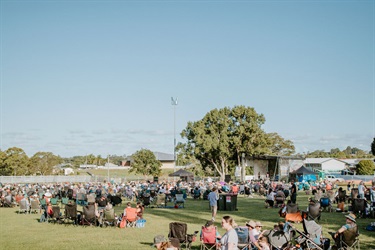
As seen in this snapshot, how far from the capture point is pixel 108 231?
52.9 ft

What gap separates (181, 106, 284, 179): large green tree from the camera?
5838 centimetres

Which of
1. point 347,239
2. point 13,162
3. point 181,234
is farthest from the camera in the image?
point 13,162

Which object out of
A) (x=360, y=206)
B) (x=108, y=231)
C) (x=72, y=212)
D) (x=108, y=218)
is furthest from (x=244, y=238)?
(x=360, y=206)

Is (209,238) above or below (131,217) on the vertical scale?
above

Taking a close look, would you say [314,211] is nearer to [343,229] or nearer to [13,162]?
[343,229]

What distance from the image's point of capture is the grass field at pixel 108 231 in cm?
1333

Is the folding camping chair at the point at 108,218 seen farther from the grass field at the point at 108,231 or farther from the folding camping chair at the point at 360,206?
the folding camping chair at the point at 360,206

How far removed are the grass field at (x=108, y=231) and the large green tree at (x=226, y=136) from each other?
35898 millimetres

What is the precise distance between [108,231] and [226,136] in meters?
43.3

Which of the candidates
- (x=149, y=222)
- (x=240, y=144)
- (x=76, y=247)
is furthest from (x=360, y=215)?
(x=240, y=144)

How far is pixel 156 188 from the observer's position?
34.1 meters

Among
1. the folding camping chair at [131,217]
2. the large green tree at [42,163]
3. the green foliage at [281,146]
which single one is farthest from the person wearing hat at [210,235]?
the green foliage at [281,146]

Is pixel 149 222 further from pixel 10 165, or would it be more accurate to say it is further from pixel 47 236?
pixel 10 165

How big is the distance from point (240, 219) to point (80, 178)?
47567mm
